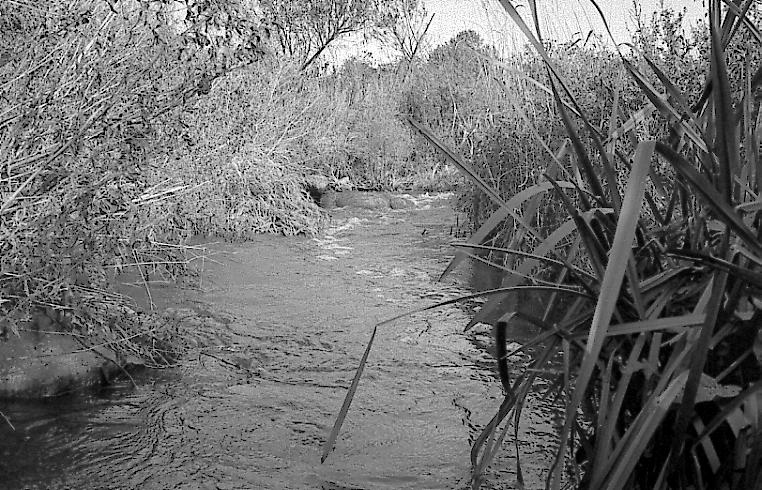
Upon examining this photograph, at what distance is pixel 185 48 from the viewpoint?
4.72 metres

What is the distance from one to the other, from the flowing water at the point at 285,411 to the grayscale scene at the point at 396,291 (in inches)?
0.7

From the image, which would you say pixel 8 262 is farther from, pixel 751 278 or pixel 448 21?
pixel 448 21

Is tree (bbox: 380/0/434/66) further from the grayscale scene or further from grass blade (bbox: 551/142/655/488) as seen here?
grass blade (bbox: 551/142/655/488)

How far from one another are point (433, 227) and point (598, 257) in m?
9.38

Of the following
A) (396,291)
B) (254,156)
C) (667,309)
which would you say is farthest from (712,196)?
(254,156)

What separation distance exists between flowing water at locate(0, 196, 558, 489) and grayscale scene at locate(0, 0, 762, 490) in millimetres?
18

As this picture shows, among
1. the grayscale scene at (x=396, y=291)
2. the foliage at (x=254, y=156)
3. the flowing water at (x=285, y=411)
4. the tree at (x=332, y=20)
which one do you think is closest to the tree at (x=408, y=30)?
the tree at (x=332, y=20)

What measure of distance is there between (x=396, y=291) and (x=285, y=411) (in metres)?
2.92

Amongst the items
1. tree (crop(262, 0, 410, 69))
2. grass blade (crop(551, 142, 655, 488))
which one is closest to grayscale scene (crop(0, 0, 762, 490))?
grass blade (crop(551, 142, 655, 488))

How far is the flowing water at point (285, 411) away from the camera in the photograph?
3400mm

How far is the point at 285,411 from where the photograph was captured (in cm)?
409

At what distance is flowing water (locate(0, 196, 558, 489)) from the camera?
3400mm

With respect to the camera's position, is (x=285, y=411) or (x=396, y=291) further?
(x=396, y=291)

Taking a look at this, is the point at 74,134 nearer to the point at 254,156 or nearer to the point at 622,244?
the point at 622,244
